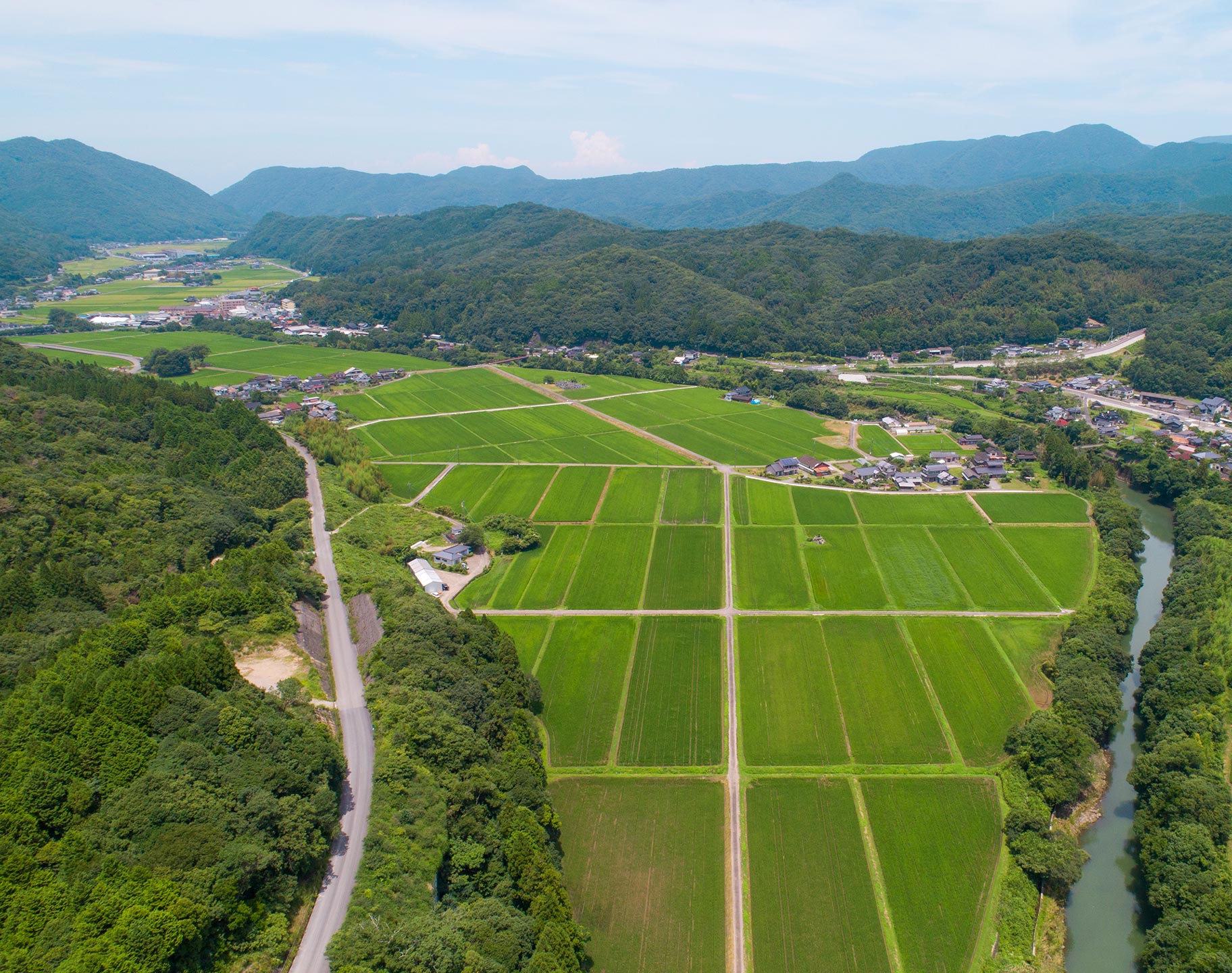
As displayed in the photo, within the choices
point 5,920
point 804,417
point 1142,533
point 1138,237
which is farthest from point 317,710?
point 1138,237

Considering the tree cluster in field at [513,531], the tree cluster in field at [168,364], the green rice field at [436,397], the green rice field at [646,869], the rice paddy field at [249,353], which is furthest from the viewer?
the rice paddy field at [249,353]

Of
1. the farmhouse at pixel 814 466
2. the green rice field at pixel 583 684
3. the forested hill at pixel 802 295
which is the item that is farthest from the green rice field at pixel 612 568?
the forested hill at pixel 802 295

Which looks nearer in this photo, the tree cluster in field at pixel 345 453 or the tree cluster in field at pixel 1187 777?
the tree cluster in field at pixel 1187 777

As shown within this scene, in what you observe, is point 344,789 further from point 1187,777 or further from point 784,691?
point 1187,777

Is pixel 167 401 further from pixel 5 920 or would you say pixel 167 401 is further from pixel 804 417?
pixel 804 417

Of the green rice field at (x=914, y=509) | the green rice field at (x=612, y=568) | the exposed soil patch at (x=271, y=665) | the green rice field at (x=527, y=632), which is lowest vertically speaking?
the green rice field at (x=914, y=509)

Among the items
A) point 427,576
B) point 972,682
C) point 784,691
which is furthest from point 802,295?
point 784,691

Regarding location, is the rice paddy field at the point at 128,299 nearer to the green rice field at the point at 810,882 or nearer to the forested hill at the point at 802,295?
the forested hill at the point at 802,295
